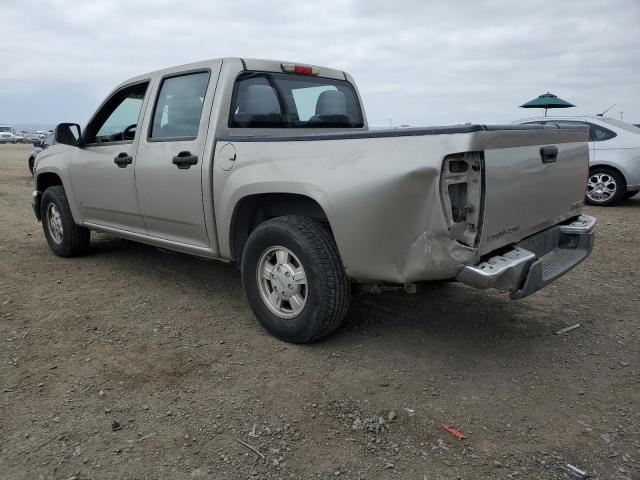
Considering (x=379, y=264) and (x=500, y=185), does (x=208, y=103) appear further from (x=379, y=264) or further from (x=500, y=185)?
(x=500, y=185)

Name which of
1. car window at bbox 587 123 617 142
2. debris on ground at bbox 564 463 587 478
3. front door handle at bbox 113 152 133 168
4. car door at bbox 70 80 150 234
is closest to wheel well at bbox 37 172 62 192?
car door at bbox 70 80 150 234

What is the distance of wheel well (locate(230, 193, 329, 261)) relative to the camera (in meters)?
3.50

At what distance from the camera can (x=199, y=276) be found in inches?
199

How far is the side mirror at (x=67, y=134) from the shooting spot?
16.3 ft

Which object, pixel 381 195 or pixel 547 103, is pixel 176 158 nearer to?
pixel 381 195

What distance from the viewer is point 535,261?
3.01 meters

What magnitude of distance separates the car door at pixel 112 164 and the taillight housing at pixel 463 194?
110 inches

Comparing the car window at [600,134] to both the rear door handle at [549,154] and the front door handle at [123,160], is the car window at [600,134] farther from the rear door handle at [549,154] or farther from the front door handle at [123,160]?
the front door handle at [123,160]

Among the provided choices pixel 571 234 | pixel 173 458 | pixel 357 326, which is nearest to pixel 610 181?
pixel 571 234

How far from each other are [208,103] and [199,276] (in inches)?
73.1

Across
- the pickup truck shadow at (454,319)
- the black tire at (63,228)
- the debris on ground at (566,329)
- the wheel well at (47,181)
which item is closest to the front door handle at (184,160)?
the pickup truck shadow at (454,319)

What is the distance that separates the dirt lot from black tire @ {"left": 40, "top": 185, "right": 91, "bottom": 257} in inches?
33.9

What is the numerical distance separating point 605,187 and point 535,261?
23.1 feet

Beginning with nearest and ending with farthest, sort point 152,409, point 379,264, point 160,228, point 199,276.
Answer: point 152,409 < point 379,264 < point 160,228 < point 199,276
